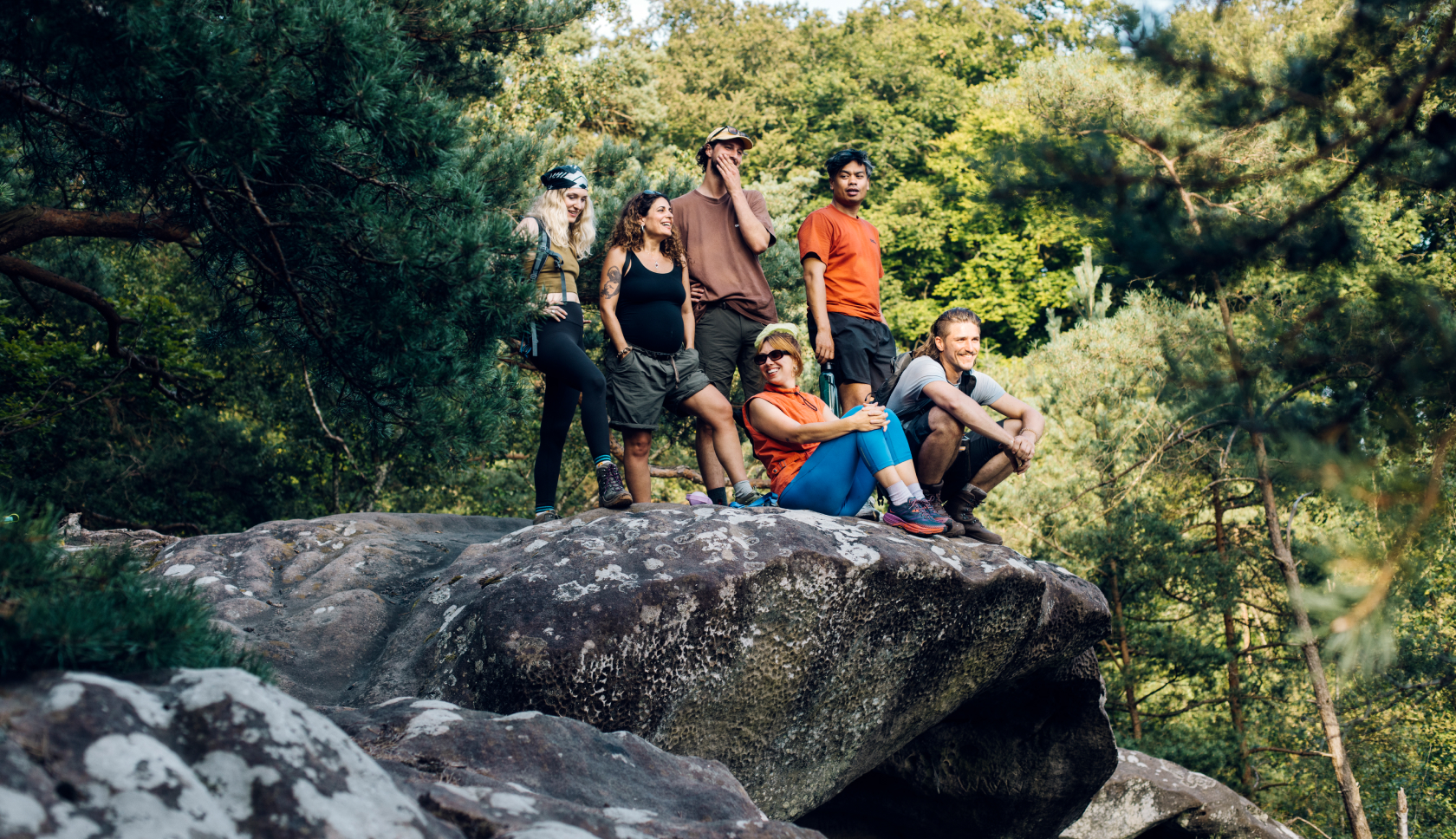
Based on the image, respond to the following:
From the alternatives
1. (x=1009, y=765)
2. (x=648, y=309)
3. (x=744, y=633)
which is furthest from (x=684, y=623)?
→ (x=1009, y=765)

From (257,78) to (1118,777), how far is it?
776 cm

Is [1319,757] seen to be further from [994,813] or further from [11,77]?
[11,77]

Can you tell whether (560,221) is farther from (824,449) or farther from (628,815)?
(628,815)

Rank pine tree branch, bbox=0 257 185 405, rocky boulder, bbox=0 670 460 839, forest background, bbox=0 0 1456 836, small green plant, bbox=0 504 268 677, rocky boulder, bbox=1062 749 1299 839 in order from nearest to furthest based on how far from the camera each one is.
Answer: rocky boulder, bbox=0 670 460 839 → small green plant, bbox=0 504 268 677 → forest background, bbox=0 0 1456 836 → pine tree branch, bbox=0 257 185 405 → rocky boulder, bbox=1062 749 1299 839

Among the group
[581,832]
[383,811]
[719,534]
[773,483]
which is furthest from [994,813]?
[383,811]

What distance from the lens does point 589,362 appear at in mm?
4773

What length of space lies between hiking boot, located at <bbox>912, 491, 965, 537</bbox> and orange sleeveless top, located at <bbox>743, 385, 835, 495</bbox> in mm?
582

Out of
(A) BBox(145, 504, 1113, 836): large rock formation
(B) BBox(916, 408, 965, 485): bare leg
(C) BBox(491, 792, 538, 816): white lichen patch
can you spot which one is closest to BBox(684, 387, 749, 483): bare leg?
(A) BBox(145, 504, 1113, 836): large rock formation

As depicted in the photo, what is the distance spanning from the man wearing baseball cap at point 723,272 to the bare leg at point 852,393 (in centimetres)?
46

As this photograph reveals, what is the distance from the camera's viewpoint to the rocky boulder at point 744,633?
376 cm

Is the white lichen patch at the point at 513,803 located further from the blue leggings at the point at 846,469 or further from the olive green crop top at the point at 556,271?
the olive green crop top at the point at 556,271

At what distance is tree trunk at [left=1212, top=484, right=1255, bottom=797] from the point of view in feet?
38.8

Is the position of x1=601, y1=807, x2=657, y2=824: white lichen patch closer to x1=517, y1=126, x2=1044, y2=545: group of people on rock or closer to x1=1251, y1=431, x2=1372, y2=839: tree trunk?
x1=517, y1=126, x2=1044, y2=545: group of people on rock

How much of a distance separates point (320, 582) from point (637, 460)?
1588 mm
